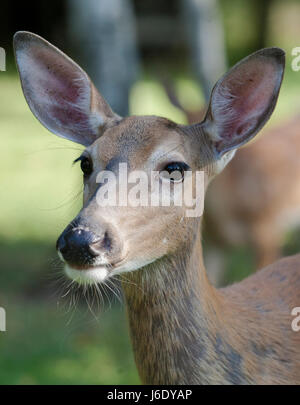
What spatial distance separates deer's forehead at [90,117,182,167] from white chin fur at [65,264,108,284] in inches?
20.2

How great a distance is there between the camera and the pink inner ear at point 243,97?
3.19 metres

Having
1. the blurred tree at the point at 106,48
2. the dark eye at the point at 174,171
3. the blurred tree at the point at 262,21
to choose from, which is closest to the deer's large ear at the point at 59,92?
the dark eye at the point at 174,171

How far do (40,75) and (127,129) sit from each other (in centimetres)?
59

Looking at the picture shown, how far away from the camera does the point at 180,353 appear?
308cm

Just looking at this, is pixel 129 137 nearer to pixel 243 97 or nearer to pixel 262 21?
pixel 243 97

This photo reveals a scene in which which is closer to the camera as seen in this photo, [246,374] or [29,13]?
[246,374]

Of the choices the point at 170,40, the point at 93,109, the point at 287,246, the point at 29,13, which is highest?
the point at 29,13

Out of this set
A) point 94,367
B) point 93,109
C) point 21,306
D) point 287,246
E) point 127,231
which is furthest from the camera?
point 287,246

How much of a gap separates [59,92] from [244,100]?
87 centimetres

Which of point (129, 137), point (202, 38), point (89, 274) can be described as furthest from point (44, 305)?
point (202, 38)

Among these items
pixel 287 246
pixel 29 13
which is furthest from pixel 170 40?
pixel 287 246

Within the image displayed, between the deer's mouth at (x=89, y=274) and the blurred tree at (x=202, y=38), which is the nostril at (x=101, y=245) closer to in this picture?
the deer's mouth at (x=89, y=274)

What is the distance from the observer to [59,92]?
354cm
